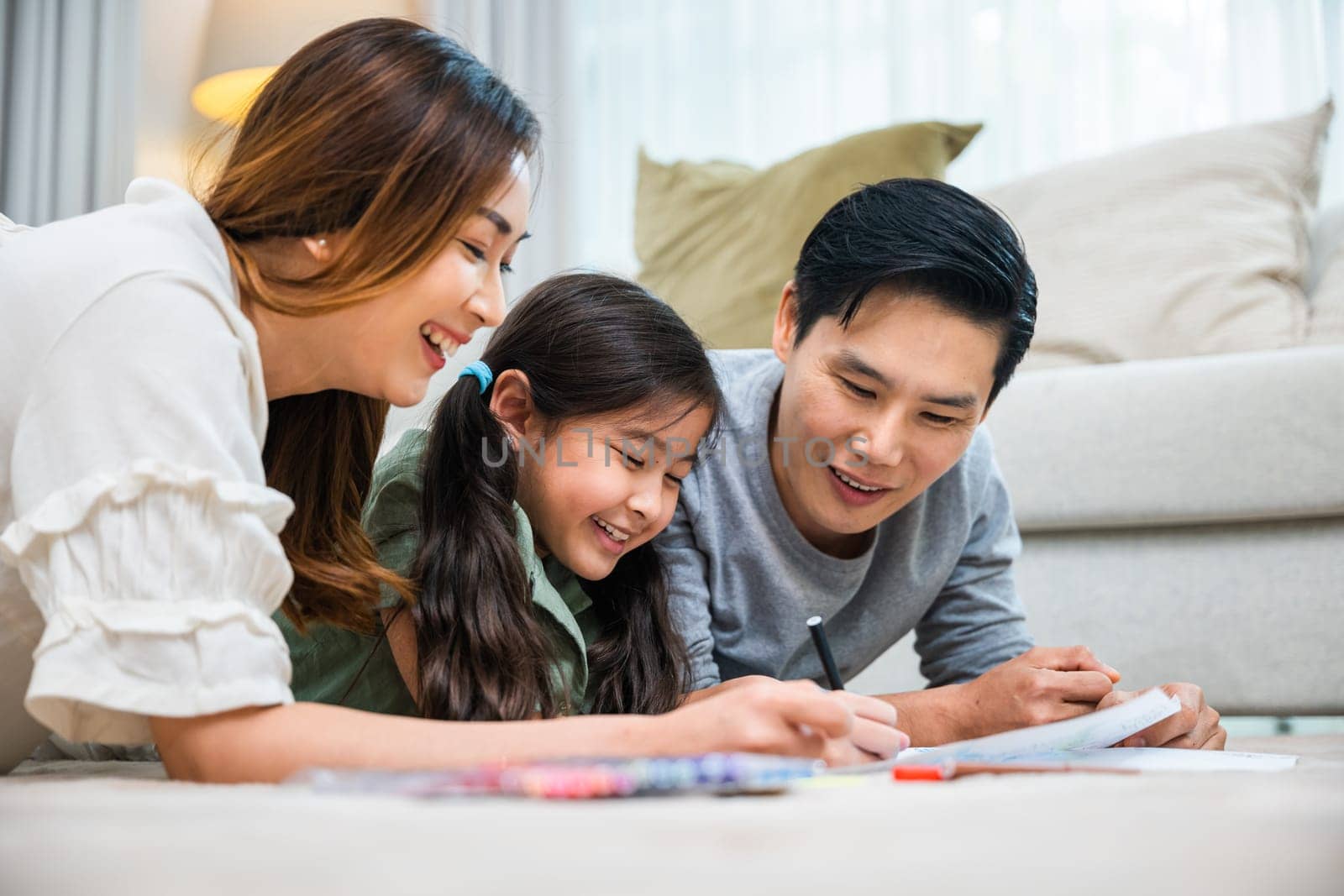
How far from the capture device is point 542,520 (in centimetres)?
116

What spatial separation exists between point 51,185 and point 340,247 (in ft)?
6.67

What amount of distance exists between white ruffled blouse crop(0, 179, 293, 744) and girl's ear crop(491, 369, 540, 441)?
0.47 m

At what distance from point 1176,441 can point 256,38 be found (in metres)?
2.09

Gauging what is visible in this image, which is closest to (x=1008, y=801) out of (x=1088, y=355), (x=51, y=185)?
(x=1088, y=355)

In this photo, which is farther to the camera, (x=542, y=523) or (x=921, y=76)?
(x=921, y=76)

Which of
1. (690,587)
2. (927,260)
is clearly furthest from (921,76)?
(690,587)

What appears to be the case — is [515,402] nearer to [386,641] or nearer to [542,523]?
[542,523]

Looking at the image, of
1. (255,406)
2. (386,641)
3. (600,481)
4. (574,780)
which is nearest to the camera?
(574,780)

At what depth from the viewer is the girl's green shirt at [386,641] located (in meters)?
1.01

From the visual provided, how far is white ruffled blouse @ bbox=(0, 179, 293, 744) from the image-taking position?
1.99ft

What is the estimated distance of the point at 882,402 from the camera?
119cm

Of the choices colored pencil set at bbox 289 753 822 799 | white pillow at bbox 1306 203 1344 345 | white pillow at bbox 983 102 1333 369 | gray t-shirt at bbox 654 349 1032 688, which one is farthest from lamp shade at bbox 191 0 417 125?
colored pencil set at bbox 289 753 822 799

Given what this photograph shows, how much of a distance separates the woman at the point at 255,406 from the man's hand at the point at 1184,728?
0.41 metres

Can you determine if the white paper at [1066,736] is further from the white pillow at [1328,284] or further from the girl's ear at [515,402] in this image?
the white pillow at [1328,284]
